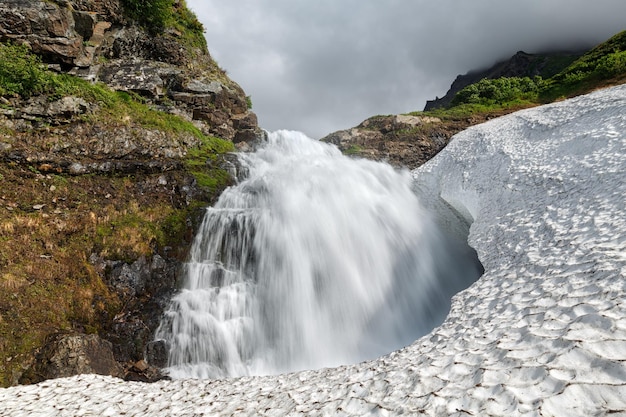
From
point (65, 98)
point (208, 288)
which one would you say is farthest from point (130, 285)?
point (65, 98)

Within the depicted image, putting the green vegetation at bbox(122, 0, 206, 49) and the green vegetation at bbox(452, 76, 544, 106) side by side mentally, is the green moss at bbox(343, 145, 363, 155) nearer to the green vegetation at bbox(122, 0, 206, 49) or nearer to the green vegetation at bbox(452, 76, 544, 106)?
the green vegetation at bbox(452, 76, 544, 106)

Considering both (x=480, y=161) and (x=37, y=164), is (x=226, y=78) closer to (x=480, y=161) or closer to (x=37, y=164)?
(x=37, y=164)

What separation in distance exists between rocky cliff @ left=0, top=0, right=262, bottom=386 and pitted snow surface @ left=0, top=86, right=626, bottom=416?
2063mm

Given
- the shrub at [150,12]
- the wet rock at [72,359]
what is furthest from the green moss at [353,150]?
the wet rock at [72,359]

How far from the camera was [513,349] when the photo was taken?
405 centimetres

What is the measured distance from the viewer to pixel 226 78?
27.1m

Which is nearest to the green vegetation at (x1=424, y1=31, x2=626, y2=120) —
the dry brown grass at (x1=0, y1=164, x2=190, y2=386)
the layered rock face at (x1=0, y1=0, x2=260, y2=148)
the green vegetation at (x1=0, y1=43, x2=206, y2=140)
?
the layered rock face at (x1=0, y1=0, x2=260, y2=148)

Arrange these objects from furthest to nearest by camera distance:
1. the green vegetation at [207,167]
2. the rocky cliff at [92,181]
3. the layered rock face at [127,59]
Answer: the green vegetation at [207,167] → the layered rock face at [127,59] → the rocky cliff at [92,181]

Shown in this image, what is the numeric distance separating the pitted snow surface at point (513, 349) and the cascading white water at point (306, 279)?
340 centimetres

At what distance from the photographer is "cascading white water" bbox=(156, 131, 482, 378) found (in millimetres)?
10922

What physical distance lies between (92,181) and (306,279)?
1095 cm

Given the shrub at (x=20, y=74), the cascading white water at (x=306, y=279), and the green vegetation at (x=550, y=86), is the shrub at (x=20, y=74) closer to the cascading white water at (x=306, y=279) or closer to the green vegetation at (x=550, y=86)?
the cascading white water at (x=306, y=279)

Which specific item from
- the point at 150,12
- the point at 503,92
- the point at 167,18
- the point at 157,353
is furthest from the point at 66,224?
the point at 503,92

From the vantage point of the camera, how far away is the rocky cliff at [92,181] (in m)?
9.02
